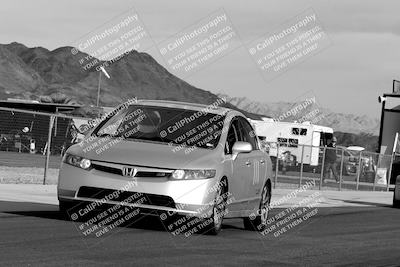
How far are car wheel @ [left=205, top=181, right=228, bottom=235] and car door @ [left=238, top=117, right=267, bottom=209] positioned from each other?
1025 millimetres

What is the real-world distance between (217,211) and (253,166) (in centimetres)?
168

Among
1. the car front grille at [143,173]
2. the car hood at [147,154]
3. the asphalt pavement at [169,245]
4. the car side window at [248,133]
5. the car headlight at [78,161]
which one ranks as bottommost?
the asphalt pavement at [169,245]

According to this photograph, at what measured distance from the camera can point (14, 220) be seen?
495 inches

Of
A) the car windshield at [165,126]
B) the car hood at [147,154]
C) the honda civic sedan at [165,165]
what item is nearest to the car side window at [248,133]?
the honda civic sedan at [165,165]

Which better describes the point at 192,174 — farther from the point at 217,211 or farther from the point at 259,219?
the point at 259,219

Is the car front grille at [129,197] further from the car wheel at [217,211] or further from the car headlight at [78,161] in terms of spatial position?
the car wheel at [217,211]

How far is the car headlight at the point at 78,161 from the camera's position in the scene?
1215 centimetres

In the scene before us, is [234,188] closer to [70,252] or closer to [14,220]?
[14,220]

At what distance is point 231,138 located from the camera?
13672mm

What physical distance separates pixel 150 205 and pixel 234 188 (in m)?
1.56

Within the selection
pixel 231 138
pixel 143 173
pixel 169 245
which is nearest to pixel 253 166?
pixel 231 138

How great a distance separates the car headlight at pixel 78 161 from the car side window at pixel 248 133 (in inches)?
114

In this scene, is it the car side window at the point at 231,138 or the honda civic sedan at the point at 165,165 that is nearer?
the honda civic sedan at the point at 165,165

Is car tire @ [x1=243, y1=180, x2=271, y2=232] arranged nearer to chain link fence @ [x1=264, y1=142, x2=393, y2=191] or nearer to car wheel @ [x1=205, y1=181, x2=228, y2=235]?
car wheel @ [x1=205, y1=181, x2=228, y2=235]
